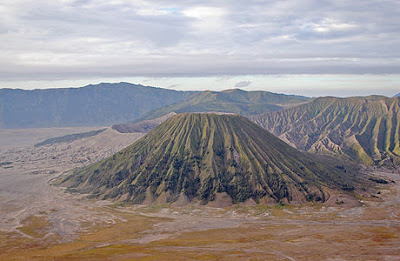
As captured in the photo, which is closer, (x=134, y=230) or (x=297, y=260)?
(x=297, y=260)

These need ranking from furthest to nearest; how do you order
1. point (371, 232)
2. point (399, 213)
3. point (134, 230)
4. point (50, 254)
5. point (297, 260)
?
1. point (399, 213)
2. point (134, 230)
3. point (371, 232)
4. point (50, 254)
5. point (297, 260)

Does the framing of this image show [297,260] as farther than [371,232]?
No

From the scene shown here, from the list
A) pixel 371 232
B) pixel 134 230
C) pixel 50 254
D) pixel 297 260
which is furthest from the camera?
pixel 134 230

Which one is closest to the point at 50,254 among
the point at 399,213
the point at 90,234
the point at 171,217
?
the point at 90,234

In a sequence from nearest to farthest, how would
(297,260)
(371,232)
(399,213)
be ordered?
(297,260)
(371,232)
(399,213)

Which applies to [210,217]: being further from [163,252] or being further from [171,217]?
[163,252]

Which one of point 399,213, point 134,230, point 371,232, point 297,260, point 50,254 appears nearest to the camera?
point 297,260

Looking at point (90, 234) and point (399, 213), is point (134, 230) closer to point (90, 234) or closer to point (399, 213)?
point (90, 234)

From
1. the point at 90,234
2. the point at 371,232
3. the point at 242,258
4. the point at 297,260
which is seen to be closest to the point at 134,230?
the point at 90,234
